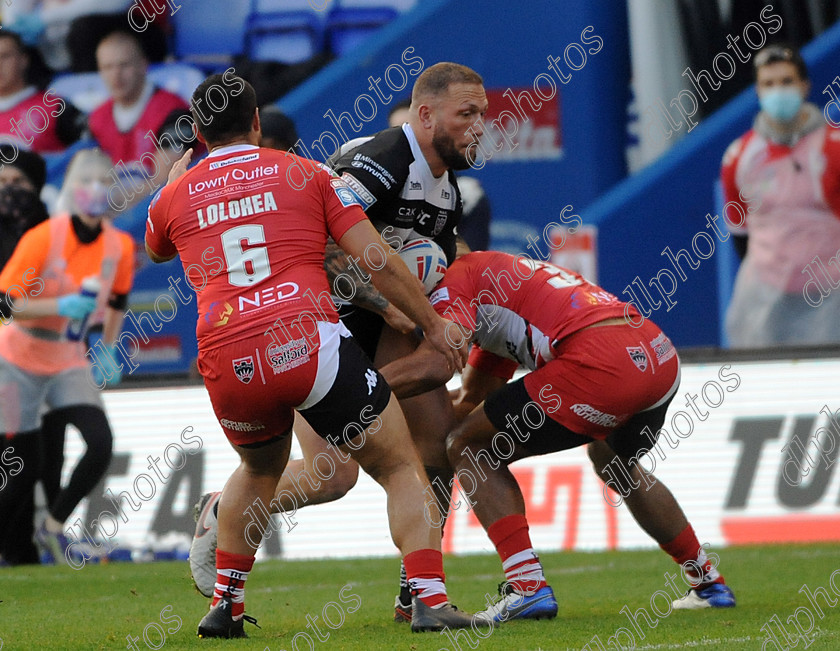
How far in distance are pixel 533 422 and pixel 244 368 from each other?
4.25 feet

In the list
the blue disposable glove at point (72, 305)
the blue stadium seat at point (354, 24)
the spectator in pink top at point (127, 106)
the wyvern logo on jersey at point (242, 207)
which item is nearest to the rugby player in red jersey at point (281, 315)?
the wyvern logo on jersey at point (242, 207)

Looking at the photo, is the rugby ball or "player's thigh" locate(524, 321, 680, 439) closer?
"player's thigh" locate(524, 321, 680, 439)

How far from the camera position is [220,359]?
4.86 metres

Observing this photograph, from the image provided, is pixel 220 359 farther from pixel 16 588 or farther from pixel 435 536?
pixel 16 588

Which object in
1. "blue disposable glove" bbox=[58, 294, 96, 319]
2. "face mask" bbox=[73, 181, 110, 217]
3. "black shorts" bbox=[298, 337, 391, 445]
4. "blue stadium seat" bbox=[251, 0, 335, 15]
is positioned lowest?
"blue disposable glove" bbox=[58, 294, 96, 319]

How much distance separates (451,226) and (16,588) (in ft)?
11.1

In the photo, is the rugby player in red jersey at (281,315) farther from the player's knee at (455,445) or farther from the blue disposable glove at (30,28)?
the blue disposable glove at (30,28)

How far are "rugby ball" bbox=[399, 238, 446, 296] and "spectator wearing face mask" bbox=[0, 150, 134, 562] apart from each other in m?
3.82

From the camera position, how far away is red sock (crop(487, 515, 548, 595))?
5.49 meters

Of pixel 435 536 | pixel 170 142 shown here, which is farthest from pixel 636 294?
pixel 435 536

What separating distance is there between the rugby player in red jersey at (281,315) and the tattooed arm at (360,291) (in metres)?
0.52

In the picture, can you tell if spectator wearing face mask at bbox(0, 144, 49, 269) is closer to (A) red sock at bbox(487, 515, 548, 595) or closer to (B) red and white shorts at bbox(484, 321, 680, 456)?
(B) red and white shorts at bbox(484, 321, 680, 456)

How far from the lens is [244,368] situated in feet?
15.8

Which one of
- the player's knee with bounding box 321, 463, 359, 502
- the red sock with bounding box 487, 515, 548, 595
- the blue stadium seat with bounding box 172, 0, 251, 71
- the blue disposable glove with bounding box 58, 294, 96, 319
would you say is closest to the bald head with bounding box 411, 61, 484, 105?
the player's knee with bounding box 321, 463, 359, 502
